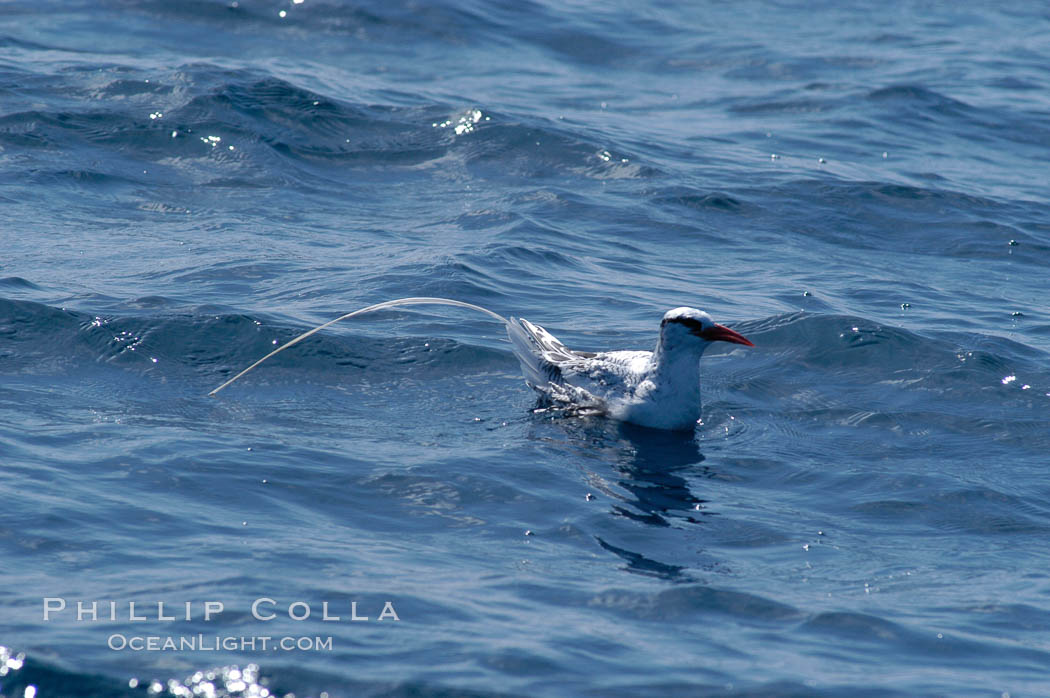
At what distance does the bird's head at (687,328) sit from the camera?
33.0 ft

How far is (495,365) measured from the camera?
11312 millimetres

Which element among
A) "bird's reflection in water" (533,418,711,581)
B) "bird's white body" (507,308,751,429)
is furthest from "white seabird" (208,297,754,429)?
"bird's reflection in water" (533,418,711,581)

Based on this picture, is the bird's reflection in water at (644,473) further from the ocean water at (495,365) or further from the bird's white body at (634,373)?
the bird's white body at (634,373)

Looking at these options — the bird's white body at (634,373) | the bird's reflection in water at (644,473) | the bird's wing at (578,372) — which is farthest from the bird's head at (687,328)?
the bird's reflection in water at (644,473)

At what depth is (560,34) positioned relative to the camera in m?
23.6

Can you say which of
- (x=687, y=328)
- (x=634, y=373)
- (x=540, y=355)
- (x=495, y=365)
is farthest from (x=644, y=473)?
(x=495, y=365)

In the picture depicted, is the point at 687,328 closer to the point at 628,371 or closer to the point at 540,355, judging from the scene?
the point at 628,371

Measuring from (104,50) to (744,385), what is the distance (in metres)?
13.5

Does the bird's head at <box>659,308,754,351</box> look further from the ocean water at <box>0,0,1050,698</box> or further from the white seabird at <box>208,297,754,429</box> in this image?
the ocean water at <box>0,0,1050,698</box>

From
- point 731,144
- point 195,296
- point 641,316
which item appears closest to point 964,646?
point 641,316

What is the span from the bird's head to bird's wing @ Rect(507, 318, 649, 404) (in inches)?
13.6

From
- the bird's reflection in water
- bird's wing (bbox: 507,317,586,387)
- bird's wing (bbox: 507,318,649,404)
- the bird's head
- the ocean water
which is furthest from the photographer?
bird's wing (bbox: 507,317,586,387)

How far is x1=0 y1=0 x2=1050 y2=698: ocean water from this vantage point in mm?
6730

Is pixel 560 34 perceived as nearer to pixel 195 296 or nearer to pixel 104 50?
pixel 104 50
